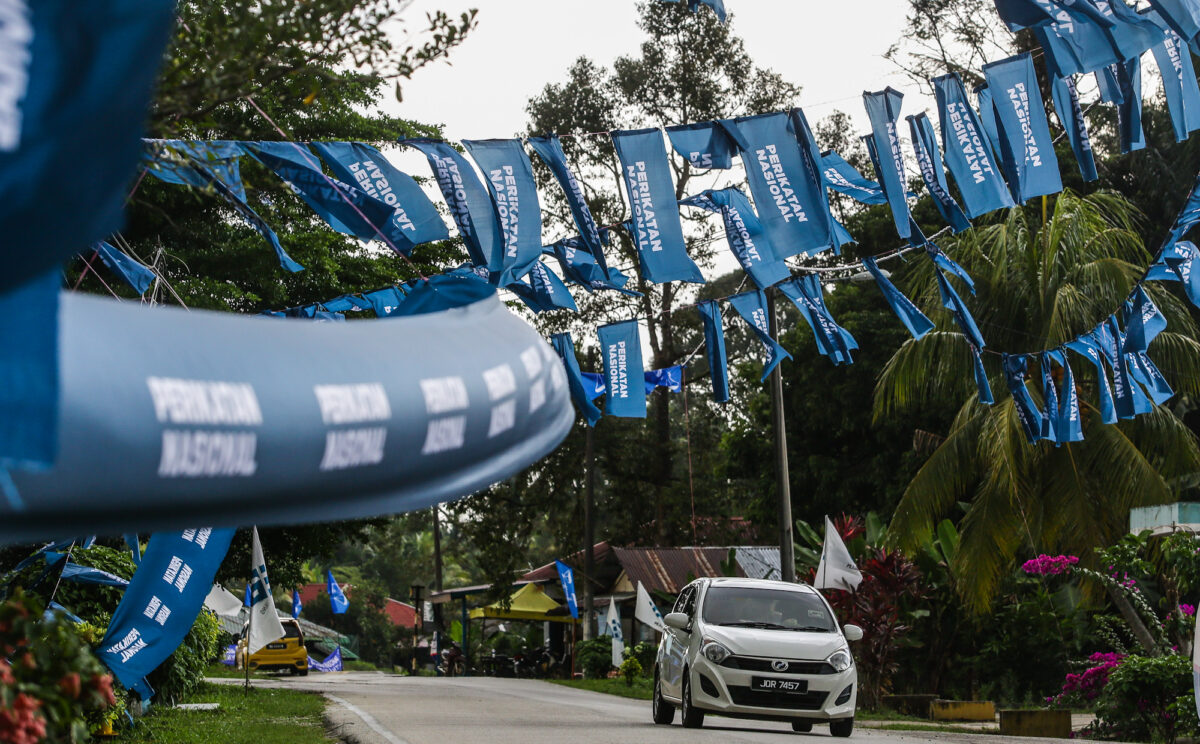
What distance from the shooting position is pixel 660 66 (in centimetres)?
3700

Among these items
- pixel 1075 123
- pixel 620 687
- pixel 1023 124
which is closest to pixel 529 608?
pixel 620 687

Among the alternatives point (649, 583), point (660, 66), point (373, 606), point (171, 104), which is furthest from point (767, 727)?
point (373, 606)

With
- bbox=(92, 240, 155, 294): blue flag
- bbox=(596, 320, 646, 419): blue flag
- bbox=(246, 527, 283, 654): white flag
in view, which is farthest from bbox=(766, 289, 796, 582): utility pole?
bbox=(92, 240, 155, 294): blue flag

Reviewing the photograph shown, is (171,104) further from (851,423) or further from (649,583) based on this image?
(649,583)

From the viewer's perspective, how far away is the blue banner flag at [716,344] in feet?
47.1

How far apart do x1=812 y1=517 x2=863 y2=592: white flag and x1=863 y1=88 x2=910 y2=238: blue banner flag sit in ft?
32.0

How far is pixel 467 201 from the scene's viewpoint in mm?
10961

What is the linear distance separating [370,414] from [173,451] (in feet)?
1.79

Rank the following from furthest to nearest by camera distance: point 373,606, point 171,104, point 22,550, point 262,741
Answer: point 373,606
point 22,550
point 262,741
point 171,104

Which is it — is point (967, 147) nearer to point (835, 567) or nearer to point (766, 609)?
point (766, 609)

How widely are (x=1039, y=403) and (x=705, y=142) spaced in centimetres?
1283

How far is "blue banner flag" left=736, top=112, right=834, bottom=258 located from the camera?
11.6 meters

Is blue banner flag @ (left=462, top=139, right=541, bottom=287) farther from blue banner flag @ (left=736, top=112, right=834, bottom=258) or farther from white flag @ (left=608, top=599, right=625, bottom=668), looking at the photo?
white flag @ (left=608, top=599, right=625, bottom=668)

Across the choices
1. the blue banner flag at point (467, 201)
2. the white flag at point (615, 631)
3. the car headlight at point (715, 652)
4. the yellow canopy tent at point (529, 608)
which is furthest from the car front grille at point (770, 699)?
the yellow canopy tent at point (529, 608)
